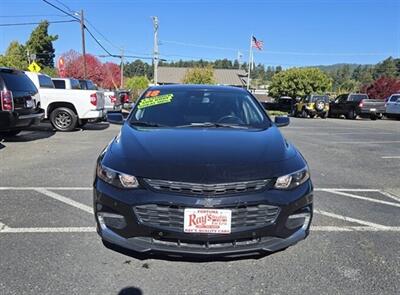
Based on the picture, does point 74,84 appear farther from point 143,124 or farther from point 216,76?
point 216,76

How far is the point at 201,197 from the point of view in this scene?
3248 millimetres

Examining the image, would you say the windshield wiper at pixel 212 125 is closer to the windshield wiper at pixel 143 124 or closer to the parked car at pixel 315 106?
the windshield wiper at pixel 143 124

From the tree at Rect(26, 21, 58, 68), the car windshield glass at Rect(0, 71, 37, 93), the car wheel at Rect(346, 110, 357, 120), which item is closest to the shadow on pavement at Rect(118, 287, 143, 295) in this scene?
the car windshield glass at Rect(0, 71, 37, 93)

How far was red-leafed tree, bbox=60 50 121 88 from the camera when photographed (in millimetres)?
60500

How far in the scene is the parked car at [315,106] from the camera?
31.6 meters

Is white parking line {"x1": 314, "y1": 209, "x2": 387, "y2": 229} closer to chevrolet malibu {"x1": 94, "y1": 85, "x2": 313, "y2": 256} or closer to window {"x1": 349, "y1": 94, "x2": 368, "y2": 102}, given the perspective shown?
chevrolet malibu {"x1": 94, "y1": 85, "x2": 313, "y2": 256}

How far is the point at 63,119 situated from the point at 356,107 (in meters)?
21.9

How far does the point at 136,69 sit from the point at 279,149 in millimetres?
120343

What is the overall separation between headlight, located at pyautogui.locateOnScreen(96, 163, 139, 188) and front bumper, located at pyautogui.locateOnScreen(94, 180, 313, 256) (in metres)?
0.05

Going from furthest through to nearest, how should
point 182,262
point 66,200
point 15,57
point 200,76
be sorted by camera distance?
1. point 200,76
2. point 15,57
3. point 66,200
4. point 182,262

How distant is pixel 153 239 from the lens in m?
3.31

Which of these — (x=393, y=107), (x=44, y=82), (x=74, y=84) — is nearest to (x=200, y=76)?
(x=393, y=107)

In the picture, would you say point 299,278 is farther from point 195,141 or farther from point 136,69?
point 136,69

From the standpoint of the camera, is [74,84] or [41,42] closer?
[74,84]
